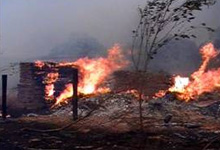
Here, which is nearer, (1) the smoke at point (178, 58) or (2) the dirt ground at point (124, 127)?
(2) the dirt ground at point (124, 127)

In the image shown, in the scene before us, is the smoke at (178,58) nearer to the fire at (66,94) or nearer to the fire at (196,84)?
the fire at (196,84)

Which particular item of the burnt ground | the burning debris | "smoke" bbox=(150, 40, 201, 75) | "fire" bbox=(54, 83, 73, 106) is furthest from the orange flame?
"smoke" bbox=(150, 40, 201, 75)

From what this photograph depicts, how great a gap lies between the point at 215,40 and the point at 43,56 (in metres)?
12.8

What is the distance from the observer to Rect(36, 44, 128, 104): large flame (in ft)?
81.3

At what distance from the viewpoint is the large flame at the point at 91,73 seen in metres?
24.8

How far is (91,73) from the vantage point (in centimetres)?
2709

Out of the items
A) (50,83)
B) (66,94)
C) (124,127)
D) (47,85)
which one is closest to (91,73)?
(66,94)

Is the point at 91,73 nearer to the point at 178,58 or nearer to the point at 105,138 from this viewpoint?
the point at 178,58

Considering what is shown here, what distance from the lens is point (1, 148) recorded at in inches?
557

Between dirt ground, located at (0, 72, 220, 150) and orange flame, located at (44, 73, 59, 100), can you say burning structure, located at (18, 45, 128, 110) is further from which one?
dirt ground, located at (0, 72, 220, 150)

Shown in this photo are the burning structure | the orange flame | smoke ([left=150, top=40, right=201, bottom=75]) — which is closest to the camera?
the burning structure

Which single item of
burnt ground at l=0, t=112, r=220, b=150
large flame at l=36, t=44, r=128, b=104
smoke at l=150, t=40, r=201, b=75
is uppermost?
smoke at l=150, t=40, r=201, b=75

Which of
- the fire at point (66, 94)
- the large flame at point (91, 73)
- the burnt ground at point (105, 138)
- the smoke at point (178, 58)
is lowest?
the burnt ground at point (105, 138)

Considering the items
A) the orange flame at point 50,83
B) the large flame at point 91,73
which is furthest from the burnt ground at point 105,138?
the large flame at point 91,73
